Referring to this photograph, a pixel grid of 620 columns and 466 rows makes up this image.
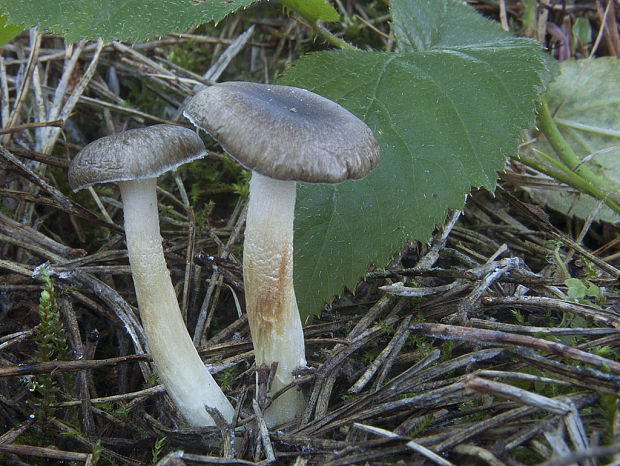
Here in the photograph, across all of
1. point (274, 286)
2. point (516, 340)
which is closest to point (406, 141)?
point (274, 286)

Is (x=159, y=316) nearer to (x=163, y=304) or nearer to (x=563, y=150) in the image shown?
(x=163, y=304)

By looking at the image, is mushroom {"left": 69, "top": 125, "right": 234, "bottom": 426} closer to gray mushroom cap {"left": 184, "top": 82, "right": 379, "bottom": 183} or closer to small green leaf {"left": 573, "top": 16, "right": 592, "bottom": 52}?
gray mushroom cap {"left": 184, "top": 82, "right": 379, "bottom": 183}

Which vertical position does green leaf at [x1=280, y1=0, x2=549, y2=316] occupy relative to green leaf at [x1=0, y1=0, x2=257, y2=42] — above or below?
below

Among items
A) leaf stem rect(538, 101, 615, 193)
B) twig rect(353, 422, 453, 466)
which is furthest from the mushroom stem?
leaf stem rect(538, 101, 615, 193)

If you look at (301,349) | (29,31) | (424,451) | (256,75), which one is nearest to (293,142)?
(301,349)

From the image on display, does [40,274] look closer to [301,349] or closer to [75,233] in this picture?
[75,233]

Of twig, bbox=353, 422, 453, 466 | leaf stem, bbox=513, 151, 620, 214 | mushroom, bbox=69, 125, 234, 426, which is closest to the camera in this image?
twig, bbox=353, 422, 453, 466
